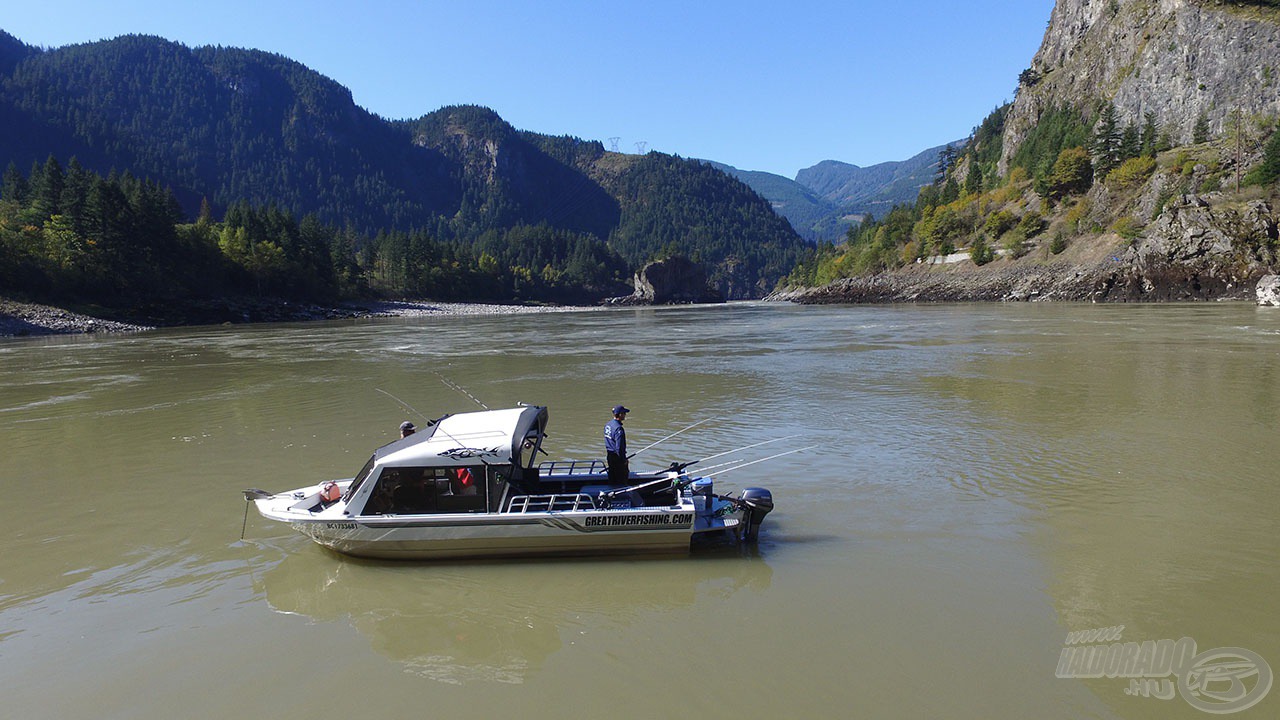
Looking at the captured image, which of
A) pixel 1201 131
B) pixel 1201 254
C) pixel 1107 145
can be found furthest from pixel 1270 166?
pixel 1107 145

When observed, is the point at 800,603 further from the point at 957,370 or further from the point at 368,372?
the point at 368,372

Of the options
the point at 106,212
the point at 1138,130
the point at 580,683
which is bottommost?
the point at 580,683

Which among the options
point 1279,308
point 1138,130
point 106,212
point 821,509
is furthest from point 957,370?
point 1138,130

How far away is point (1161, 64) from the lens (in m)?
118

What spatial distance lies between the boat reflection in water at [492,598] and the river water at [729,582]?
5 centimetres

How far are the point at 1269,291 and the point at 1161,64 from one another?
240ft

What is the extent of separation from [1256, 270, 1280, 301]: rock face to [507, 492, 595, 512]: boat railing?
8328 cm

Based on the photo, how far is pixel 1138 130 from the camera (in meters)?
122

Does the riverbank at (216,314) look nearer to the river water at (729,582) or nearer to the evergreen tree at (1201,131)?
the river water at (729,582)

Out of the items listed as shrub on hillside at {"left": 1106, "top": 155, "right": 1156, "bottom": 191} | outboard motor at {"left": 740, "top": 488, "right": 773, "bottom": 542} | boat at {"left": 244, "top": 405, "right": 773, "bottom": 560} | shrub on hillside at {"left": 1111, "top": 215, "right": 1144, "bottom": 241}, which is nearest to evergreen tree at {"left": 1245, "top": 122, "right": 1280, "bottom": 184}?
shrub on hillside at {"left": 1111, "top": 215, "right": 1144, "bottom": 241}

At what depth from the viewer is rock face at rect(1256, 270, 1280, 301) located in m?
66.4

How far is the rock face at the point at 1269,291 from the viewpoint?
66.4m

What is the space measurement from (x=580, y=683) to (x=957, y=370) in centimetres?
2828

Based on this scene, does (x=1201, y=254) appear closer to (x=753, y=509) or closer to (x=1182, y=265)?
(x=1182, y=265)
